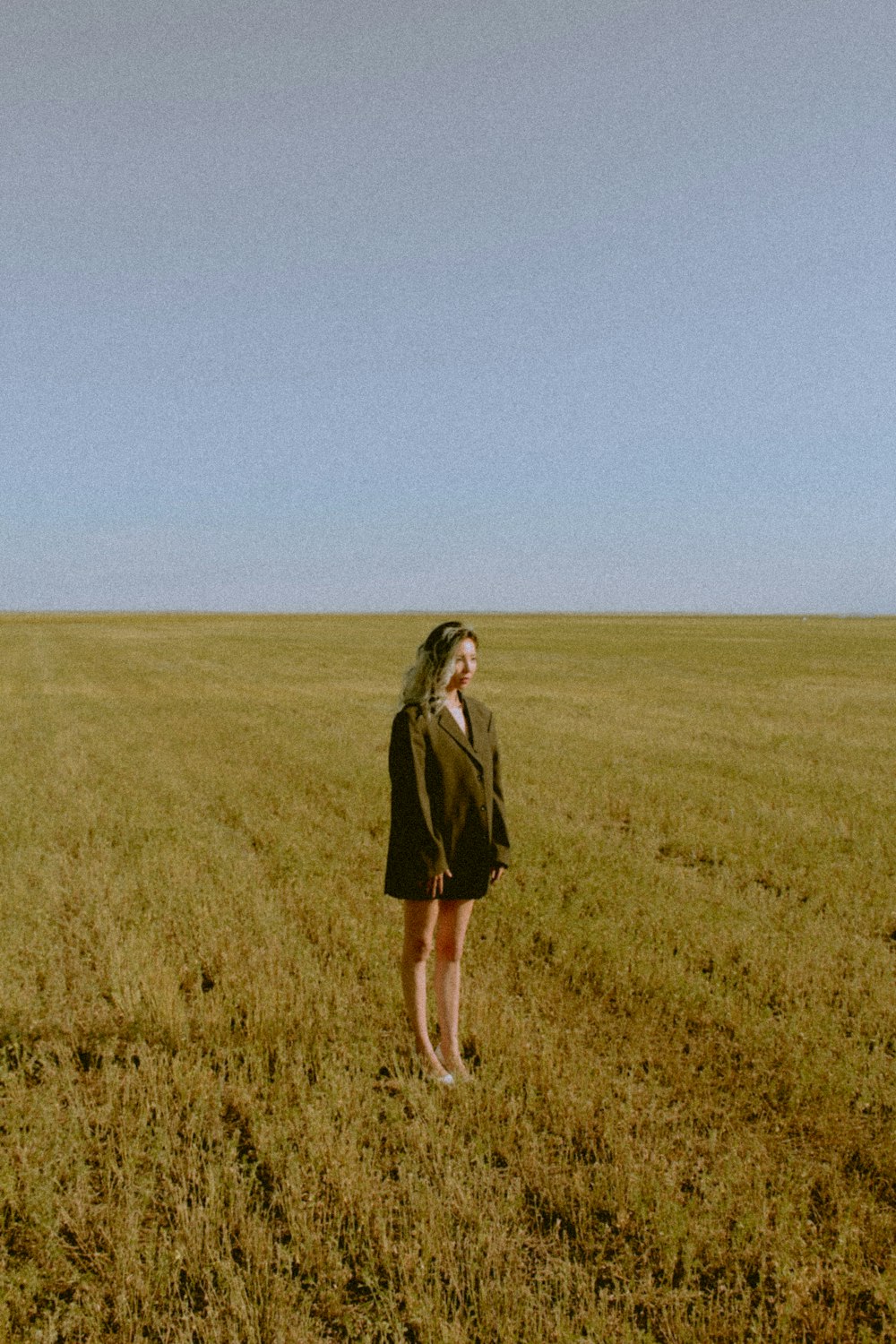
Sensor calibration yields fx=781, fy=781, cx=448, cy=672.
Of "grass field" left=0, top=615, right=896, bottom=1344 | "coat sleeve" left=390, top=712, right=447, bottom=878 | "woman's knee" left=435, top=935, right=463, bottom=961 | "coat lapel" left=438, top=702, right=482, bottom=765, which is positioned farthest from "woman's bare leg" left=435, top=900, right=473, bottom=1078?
"coat lapel" left=438, top=702, right=482, bottom=765

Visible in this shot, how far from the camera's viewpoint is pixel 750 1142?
4.06m

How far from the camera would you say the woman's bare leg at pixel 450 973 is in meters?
4.65

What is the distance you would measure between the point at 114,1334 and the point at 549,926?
4.43 metres

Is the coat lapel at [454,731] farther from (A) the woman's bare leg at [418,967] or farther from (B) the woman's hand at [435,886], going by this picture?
(A) the woman's bare leg at [418,967]

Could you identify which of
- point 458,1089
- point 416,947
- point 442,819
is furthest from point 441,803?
point 458,1089

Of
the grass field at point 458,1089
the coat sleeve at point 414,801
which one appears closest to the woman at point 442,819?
the coat sleeve at point 414,801

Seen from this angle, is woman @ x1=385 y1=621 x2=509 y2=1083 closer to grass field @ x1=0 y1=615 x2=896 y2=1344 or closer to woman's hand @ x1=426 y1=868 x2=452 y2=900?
woman's hand @ x1=426 y1=868 x2=452 y2=900

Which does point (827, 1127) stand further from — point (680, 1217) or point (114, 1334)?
point (114, 1334)

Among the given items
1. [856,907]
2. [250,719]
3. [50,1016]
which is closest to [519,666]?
[250,719]

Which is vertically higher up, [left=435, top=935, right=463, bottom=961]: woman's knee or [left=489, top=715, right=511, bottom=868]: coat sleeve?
[left=489, top=715, right=511, bottom=868]: coat sleeve

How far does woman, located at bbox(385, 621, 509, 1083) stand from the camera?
168 inches

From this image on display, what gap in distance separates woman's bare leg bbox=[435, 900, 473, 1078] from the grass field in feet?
0.85

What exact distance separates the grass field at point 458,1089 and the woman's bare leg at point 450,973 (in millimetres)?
260

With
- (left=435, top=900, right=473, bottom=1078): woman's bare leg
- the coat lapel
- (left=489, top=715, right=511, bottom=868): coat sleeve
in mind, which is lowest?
(left=435, top=900, right=473, bottom=1078): woman's bare leg
